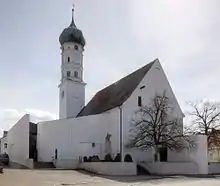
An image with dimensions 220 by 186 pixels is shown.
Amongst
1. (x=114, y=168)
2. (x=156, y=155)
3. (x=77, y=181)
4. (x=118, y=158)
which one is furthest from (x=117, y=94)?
(x=77, y=181)

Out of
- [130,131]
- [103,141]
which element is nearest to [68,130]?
[103,141]

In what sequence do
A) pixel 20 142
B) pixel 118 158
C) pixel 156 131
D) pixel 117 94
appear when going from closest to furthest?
pixel 156 131 < pixel 118 158 < pixel 117 94 < pixel 20 142

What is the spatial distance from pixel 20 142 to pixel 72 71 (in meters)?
12.7

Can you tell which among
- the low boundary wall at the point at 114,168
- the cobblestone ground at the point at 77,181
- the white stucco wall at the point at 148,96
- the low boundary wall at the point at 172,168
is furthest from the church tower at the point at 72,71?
the cobblestone ground at the point at 77,181

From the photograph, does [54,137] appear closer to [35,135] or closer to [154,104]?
[35,135]

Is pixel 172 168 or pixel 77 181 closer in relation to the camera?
pixel 77 181

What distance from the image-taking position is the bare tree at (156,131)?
33.3 m

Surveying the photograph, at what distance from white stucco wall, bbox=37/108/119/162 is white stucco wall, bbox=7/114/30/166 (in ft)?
9.23

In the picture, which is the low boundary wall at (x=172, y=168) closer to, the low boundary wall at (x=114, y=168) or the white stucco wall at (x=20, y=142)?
the low boundary wall at (x=114, y=168)

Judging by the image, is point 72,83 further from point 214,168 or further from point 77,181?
point 77,181

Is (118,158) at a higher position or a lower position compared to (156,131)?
lower

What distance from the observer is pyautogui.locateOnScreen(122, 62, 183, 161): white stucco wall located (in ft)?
118

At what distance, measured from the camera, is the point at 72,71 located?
48438 mm

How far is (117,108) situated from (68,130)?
7081 mm
